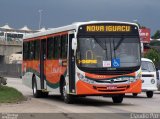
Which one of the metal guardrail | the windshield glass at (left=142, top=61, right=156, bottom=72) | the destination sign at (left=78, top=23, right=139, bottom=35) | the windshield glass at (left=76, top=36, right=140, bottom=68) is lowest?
the metal guardrail

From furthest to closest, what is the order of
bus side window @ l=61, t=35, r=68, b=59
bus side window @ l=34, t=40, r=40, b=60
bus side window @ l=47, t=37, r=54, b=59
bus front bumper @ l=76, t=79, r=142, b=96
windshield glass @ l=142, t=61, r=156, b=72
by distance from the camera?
windshield glass @ l=142, t=61, r=156, b=72 → bus side window @ l=34, t=40, r=40, b=60 → bus side window @ l=47, t=37, r=54, b=59 → bus side window @ l=61, t=35, r=68, b=59 → bus front bumper @ l=76, t=79, r=142, b=96

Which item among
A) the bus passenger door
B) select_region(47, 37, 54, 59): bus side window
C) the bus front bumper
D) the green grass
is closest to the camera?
the bus front bumper

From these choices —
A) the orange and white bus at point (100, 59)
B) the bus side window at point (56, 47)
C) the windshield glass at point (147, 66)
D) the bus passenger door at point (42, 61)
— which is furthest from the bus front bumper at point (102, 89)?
the windshield glass at point (147, 66)

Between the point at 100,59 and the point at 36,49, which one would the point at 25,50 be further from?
the point at 100,59

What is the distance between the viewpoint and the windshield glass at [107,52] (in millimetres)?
20031

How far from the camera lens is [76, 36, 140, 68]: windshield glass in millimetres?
20031

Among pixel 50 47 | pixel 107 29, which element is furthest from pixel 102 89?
pixel 50 47

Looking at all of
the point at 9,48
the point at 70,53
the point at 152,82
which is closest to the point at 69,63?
the point at 70,53

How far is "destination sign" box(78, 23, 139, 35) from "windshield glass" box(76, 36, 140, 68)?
0.92 feet

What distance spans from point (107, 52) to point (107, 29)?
3.33 feet

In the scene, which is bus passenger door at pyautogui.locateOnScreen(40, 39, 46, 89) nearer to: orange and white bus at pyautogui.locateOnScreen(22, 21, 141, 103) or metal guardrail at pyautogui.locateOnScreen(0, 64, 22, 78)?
orange and white bus at pyautogui.locateOnScreen(22, 21, 141, 103)

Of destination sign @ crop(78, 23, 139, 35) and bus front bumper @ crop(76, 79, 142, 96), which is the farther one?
destination sign @ crop(78, 23, 139, 35)

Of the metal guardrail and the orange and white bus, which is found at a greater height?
the orange and white bus

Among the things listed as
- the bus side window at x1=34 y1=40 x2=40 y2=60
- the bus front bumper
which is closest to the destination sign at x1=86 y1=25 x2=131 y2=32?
the bus front bumper
